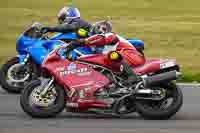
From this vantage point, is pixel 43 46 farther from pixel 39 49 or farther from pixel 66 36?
Answer: pixel 66 36

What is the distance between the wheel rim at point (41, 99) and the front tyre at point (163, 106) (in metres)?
1.15

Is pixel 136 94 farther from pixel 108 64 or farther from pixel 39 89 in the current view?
pixel 39 89

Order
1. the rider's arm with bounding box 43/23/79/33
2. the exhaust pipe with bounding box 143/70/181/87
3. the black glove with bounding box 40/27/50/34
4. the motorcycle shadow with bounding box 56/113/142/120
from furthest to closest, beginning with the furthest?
the black glove with bounding box 40/27/50/34
the rider's arm with bounding box 43/23/79/33
the motorcycle shadow with bounding box 56/113/142/120
the exhaust pipe with bounding box 143/70/181/87

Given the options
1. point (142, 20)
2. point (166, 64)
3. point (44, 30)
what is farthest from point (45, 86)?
point (142, 20)

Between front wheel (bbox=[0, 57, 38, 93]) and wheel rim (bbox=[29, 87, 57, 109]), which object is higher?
front wheel (bbox=[0, 57, 38, 93])

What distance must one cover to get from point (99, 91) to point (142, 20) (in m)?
15.8

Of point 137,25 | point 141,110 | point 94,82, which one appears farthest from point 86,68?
point 137,25

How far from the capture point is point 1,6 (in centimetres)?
2930

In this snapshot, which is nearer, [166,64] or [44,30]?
[166,64]

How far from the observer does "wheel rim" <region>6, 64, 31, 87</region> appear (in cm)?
1459

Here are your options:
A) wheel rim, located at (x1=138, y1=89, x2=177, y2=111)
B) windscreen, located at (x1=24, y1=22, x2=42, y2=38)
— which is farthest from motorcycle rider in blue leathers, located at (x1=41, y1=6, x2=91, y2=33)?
wheel rim, located at (x1=138, y1=89, x2=177, y2=111)

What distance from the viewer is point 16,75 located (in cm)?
1471

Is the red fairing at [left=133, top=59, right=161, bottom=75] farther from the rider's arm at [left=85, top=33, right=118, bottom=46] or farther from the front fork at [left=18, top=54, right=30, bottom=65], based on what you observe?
the front fork at [left=18, top=54, right=30, bottom=65]

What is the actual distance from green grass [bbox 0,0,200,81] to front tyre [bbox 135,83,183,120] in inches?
264
